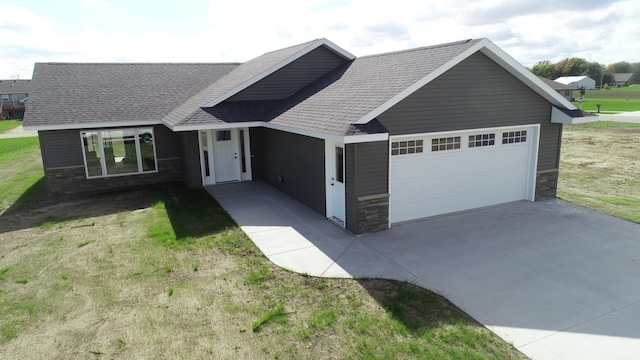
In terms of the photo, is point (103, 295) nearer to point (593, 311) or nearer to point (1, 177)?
point (593, 311)

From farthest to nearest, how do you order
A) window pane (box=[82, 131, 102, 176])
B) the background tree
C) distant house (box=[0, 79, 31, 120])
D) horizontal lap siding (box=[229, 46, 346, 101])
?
1. the background tree
2. distant house (box=[0, 79, 31, 120])
3. window pane (box=[82, 131, 102, 176])
4. horizontal lap siding (box=[229, 46, 346, 101])

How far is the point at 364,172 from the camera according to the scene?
31.8 ft

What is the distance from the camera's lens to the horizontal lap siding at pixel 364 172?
9578 millimetres

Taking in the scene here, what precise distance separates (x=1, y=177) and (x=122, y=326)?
16.1 m

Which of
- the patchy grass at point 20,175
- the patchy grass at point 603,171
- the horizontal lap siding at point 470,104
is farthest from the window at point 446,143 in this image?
the patchy grass at point 20,175

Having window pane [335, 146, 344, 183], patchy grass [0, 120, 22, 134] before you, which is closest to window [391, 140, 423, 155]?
window pane [335, 146, 344, 183]

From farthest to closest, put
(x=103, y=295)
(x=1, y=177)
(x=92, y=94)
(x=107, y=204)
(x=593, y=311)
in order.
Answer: (x=1, y=177), (x=92, y=94), (x=107, y=204), (x=103, y=295), (x=593, y=311)

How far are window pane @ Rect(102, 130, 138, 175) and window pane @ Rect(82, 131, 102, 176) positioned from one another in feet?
0.84

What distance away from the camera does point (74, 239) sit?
1013 centimetres

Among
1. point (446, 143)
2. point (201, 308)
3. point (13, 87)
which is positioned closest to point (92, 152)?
point (201, 308)

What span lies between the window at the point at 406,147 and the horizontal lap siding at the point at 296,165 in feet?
6.10

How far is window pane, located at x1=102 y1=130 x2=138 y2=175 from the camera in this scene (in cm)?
1539

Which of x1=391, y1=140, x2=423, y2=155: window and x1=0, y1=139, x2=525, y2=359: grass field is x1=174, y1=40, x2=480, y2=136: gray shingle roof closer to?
x1=391, y1=140, x2=423, y2=155: window

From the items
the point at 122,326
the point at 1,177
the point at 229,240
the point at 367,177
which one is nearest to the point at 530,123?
the point at 367,177
